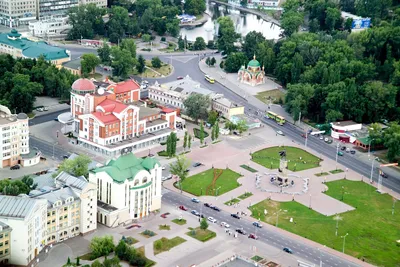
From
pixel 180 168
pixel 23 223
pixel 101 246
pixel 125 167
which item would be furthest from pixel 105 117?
pixel 23 223

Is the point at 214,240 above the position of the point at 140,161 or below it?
below

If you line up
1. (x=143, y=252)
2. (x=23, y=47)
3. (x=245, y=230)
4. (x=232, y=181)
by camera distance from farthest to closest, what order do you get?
(x=23, y=47) < (x=232, y=181) < (x=245, y=230) < (x=143, y=252)

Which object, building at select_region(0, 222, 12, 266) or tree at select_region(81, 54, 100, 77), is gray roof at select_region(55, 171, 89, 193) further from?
tree at select_region(81, 54, 100, 77)

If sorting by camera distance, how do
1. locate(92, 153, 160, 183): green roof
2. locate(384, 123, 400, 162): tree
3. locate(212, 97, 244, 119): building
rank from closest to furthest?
1. locate(92, 153, 160, 183): green roof
2. locate(384, 123, 400, 162): tree
3. locate(212, 97, 244, 119): building

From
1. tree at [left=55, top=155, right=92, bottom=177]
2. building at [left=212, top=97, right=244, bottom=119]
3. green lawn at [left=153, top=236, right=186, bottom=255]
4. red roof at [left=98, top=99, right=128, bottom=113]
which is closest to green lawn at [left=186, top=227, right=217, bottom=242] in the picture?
green lawn at [left=153, top=236, right=186, bottom=255]

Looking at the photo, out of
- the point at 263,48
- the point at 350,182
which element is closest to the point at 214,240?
the point at 350,182

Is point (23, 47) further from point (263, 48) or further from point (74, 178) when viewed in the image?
point (74, 178)

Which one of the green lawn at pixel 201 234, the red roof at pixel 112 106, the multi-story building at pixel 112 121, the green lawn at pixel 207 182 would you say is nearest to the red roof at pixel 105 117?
the multi-story building at pixel 112 121
